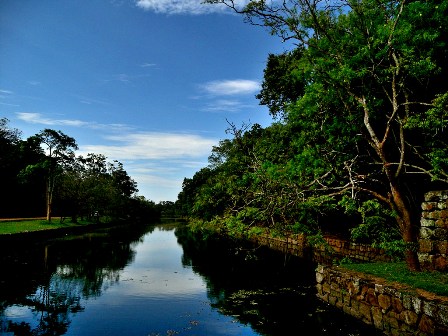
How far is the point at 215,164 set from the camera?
64125 mm

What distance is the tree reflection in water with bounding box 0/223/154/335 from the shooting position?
1162 cm

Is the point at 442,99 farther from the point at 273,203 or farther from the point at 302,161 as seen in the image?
the point at 273,203

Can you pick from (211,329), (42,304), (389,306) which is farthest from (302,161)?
(42,304)

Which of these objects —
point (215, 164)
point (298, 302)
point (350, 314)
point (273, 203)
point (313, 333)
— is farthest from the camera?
point (215, 164)

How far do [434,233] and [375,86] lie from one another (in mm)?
6104

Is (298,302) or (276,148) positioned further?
(276,148)

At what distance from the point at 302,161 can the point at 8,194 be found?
5369cm

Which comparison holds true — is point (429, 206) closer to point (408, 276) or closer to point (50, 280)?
point (408, 276)

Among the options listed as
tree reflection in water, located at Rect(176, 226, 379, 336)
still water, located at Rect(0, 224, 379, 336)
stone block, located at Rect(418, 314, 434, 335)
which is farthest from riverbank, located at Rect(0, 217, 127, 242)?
stone block, located at Rect(418, 314, 434, 335)

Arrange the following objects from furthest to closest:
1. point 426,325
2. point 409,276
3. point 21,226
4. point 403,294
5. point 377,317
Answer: point 21,226, point 409,276, point 377,317, point 403,294, point 426,325

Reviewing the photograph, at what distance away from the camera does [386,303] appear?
384 inches

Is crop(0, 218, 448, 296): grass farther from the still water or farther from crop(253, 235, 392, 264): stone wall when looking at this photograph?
crop(253, 235, 392, 264): stone wall

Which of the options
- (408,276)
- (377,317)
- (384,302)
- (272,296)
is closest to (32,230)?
(272,296)

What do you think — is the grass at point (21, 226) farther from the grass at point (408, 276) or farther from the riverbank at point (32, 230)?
the grass at point (408, 276)
